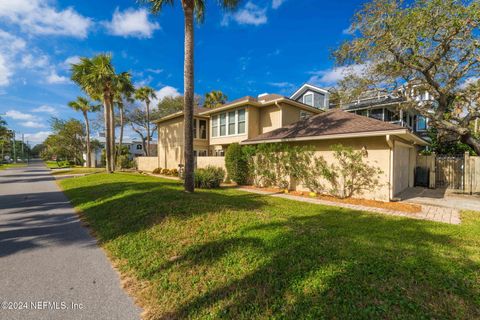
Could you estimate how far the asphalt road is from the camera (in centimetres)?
261

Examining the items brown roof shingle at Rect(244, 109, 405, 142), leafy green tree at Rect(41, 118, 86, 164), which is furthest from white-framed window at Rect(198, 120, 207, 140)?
leafy green tree at Rect(41, 118, 86, 164)

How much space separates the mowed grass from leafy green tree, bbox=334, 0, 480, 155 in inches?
351

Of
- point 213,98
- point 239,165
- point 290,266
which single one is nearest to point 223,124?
point 239,165

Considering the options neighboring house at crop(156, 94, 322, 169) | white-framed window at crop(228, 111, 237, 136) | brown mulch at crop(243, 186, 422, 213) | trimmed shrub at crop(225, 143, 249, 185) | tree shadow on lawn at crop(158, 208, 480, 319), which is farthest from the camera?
white-framed window at crop(228, 111, 237, 136)

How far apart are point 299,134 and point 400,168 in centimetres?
507

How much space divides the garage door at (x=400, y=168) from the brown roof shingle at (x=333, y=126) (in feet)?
4.35

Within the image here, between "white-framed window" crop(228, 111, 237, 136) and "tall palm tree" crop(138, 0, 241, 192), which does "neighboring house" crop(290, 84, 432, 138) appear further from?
"tall palm tree" crop(138, 0, 241, 192)

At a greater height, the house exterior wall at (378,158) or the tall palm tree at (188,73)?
the tall palm tree at (188,73)

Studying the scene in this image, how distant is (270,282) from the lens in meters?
2.89

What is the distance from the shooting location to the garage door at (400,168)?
357 inches

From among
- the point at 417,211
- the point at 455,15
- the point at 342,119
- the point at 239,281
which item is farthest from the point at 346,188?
the point at 455,15

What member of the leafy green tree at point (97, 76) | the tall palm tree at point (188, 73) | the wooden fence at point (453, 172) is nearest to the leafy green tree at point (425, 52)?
the wooden fence at point (453, 172)

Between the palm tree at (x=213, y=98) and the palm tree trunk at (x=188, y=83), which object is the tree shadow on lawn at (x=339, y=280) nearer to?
the palm tree trunk at (x=188, y=83)

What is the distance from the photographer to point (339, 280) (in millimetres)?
2826
